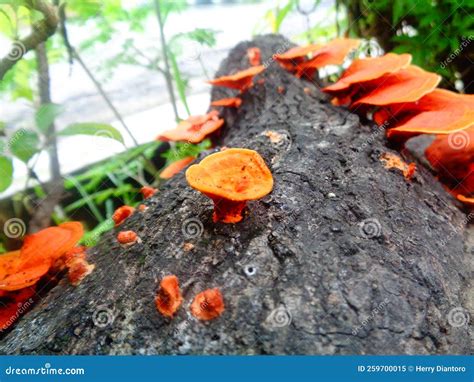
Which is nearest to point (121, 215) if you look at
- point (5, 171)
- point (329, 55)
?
point (5, 171)

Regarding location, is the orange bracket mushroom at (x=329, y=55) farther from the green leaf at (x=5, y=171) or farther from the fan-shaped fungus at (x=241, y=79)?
the green leaf at (x=5, y=171)

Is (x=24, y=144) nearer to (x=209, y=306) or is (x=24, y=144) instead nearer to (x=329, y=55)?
(x=209, y=306)

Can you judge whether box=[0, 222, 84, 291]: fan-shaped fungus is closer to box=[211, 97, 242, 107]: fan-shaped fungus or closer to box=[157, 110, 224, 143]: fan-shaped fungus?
box=[157, 110, 224, 143]: fan-shaped fungus

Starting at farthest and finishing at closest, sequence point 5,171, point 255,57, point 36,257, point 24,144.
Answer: point 255,57, point 24,144, point 5,171, point 36,257

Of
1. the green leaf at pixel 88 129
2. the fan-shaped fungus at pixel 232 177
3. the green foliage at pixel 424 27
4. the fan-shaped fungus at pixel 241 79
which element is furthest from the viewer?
the green foliage at pixel 424 27

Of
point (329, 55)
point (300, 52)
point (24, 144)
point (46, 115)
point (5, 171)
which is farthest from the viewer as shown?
point (329, 55)

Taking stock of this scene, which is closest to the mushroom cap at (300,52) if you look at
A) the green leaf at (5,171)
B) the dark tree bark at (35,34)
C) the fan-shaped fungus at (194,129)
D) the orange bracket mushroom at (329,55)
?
the orange bracket mushroom at (329,55)

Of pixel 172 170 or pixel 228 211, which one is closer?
pixel 228 211

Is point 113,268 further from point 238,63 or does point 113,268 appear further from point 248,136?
point 238,63
